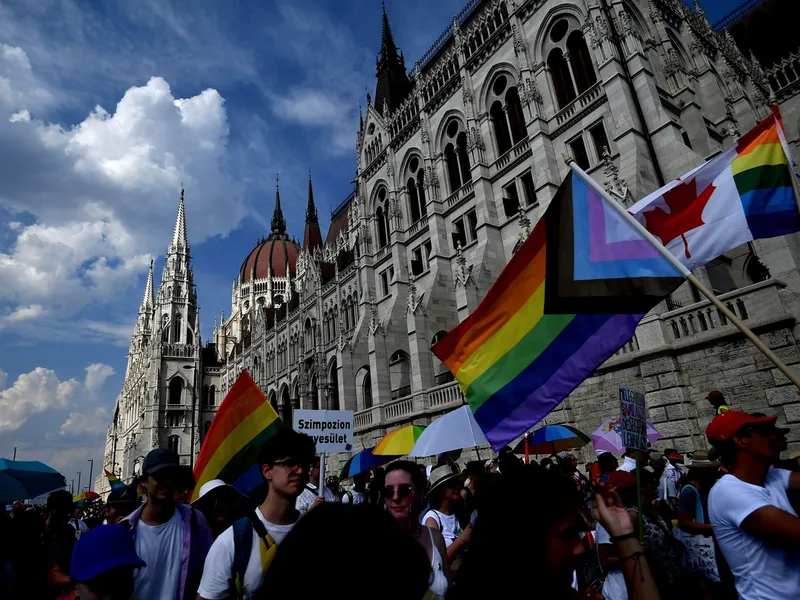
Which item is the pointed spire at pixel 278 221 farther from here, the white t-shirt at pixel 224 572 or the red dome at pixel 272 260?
the white t-shirt at pixel 224 572

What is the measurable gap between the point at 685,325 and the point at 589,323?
10.1 m

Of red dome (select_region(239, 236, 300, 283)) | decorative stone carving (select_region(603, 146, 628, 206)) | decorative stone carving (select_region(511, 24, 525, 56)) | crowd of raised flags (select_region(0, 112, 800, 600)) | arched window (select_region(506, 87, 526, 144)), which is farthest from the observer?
red dome (select_region(239, 236, 300, 283))

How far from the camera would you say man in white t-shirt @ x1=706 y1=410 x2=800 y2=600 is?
2561 millimetres

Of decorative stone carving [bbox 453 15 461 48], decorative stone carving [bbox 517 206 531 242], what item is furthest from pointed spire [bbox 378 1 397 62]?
decorative stone carving [bbox 517 206 531 242]

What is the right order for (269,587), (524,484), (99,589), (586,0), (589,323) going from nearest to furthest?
(269,587)
(524,484)
(99,589)
(589,323)
(586,0)

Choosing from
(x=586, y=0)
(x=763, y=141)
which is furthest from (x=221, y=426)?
(x=586, y=0)

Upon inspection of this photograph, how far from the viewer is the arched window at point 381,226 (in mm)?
30734

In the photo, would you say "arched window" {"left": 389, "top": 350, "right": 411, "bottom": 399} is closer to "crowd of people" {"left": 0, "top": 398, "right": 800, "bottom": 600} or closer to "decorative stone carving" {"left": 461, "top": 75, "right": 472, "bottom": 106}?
"decorative stone carving" {"left": 461, "top": 75, "right": 472, "bottom": 106}

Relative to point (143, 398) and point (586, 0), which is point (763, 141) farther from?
point (143, 398)

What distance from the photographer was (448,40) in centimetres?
2764

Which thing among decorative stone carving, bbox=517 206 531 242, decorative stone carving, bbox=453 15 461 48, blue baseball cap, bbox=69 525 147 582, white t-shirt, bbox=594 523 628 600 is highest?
decorative stone carving, bbox=453 15 461 48

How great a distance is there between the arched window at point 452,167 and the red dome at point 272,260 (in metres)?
45.3

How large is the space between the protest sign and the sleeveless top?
60.5 inches

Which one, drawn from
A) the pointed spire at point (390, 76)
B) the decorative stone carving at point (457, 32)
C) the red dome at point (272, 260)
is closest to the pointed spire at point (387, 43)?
the pointed spire at point (390, 76)
